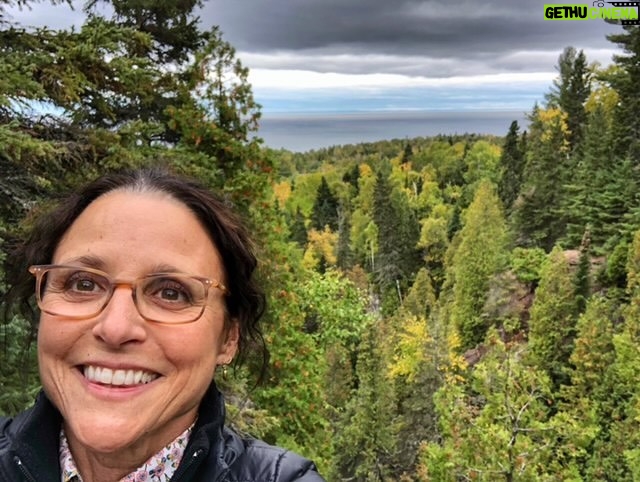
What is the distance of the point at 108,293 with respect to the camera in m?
1.73

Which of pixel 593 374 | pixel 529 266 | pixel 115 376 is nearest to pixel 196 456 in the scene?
pixel 115 376

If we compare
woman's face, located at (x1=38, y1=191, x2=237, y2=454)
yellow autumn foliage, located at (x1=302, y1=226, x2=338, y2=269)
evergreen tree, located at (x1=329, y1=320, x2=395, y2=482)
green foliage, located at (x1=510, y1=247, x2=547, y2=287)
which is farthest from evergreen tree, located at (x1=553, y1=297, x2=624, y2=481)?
yellow autumn foliage, located at (x1=302, y1=226, x2=338, y2=269)

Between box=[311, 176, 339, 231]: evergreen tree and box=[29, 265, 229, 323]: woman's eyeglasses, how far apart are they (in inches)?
3126

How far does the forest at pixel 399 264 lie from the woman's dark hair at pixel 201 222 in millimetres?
490

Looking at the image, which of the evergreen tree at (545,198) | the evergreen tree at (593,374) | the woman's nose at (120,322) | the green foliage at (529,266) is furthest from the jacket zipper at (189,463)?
the evergreen tree at (545,198)

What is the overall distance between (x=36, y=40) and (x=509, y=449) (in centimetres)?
1146

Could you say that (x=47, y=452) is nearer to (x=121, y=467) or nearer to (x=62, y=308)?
(x=121, y=467)

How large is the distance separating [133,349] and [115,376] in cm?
10

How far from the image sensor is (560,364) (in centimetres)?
2973

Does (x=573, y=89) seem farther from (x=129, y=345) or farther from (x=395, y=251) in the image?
(x=129, y=345)

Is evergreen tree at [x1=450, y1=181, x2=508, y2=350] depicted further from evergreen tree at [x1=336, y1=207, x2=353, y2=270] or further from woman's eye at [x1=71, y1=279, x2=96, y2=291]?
woman's eye at [x1=71, y1=279, x2=96, y2=291]

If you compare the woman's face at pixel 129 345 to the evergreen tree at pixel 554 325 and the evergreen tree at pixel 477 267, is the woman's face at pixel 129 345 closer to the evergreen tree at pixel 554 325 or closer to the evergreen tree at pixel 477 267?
the evergreen tree at pixel 554 325

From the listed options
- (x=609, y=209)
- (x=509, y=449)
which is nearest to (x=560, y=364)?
(x=609, y=209)

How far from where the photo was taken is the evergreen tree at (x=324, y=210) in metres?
82.8
